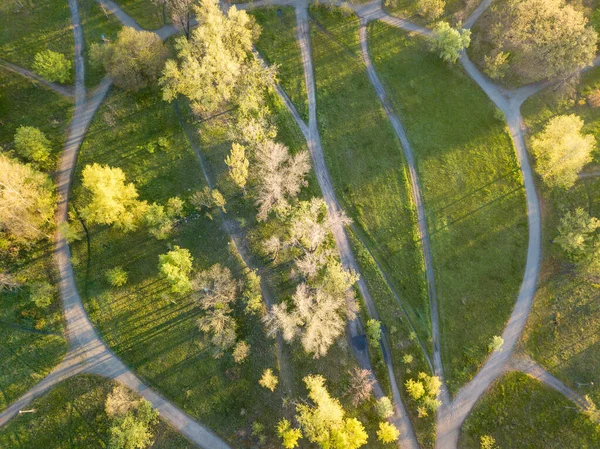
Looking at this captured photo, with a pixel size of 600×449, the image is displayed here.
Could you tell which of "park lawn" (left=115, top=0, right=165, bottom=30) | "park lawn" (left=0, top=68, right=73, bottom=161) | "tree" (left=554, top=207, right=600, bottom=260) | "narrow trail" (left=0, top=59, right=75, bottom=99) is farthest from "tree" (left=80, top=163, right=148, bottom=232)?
"tree" (left=554, top=207, right=600, bottom=260)

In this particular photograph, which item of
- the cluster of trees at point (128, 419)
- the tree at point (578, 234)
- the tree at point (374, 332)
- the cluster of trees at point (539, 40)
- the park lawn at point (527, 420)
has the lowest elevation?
the park lawn at point (527, 420)

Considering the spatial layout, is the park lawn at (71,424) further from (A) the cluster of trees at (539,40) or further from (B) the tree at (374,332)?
(A) the cluster of trees at (539,40)

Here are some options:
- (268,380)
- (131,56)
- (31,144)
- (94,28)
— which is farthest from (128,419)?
(94,28)

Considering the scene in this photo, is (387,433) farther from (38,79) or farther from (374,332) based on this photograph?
(38,79)

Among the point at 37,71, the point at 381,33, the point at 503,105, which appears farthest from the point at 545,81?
the point at 37,71

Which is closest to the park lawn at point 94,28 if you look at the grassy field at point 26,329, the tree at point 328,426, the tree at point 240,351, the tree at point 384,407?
the grassy field at point 26,329

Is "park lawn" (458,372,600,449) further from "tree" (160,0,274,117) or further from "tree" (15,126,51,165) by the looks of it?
"tree" (15,126,51,165)
